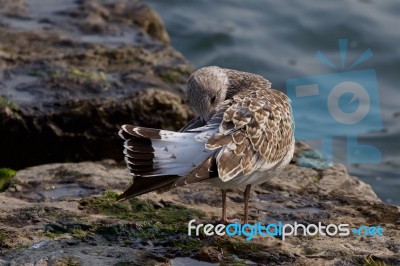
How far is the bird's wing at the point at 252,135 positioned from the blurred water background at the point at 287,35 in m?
6.55

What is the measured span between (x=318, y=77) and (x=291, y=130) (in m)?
6.82

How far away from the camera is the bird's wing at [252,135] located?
5129 millimetres

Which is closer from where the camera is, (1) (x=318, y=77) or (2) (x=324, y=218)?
(2) (x=324, y=218)

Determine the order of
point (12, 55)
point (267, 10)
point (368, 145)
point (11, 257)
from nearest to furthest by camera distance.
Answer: point (11, 257), point (12, 55), point (368, 145), point (267, 10)

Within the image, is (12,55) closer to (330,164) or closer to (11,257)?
(330,164)

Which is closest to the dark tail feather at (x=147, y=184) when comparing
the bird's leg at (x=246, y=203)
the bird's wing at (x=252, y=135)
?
the bird's wing at (x=252, y=135)

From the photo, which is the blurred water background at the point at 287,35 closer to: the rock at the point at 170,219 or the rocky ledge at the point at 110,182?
the rocky ledge at the point at 110,182

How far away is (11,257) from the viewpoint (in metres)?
4.98

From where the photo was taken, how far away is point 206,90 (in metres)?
6.04

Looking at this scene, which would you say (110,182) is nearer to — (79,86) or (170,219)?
(170,219)

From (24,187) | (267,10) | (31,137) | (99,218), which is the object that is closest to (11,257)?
(99,218)

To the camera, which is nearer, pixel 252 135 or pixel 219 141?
pixel 219 141

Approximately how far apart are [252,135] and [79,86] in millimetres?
3059

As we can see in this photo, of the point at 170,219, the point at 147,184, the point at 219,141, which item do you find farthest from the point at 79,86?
the point at 147,184
